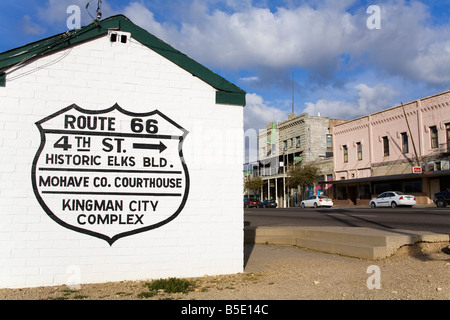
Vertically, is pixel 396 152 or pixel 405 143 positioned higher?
pixel 405 143

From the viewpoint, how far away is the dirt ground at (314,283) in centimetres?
584

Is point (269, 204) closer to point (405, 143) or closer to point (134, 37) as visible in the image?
point (405, 143)

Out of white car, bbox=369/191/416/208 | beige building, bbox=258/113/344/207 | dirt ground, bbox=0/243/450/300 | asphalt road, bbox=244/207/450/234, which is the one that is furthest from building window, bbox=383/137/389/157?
dirt ground, bbox=0/243/450/300

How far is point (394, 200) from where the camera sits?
29.4m

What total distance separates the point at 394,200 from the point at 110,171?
2660cm

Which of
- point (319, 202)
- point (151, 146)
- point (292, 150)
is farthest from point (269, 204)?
point (151, 146)

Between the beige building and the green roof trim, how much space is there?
38550 millimetres

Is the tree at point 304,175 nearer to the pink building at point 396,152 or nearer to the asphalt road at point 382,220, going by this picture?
the pink building at point 396,152

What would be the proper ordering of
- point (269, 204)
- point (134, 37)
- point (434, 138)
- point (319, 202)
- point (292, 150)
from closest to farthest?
point (134, 37), point (434, 138), point (319, 202), point (269, 204), point (292, 150)

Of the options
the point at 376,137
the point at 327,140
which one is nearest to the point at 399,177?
the point at 376,137

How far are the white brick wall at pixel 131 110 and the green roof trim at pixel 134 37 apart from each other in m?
0.13

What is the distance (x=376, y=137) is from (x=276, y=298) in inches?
1390

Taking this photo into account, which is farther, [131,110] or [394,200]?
[394,200]

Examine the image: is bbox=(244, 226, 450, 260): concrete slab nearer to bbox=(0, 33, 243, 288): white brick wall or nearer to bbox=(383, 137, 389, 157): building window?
bbox=(0, 33, 243, 288): white brick wall
